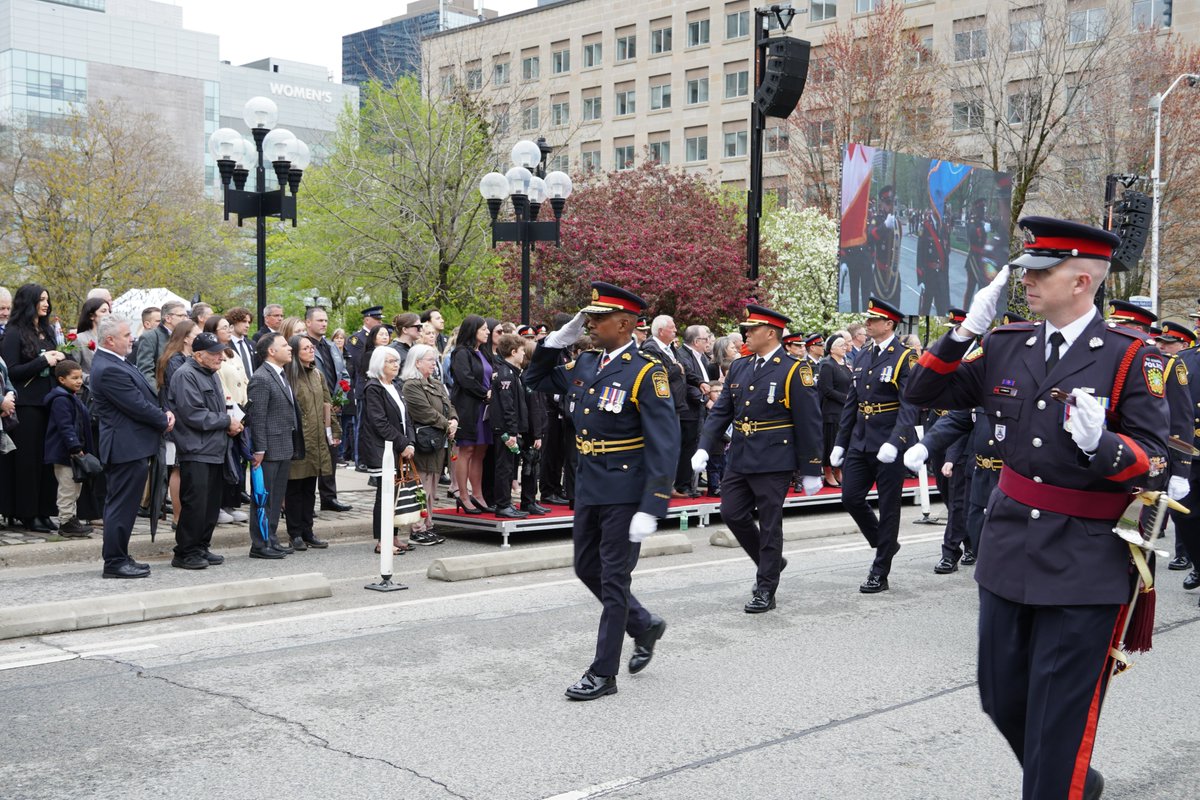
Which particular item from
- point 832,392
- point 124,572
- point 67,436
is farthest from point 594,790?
point 832,392

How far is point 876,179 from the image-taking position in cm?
2509

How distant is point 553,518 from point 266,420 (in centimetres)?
309

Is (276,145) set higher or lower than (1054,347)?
higher

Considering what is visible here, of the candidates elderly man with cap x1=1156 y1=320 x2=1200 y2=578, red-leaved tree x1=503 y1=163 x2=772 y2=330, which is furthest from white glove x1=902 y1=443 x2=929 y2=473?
red-leaved tree x1=503 y1=163 x2=772 y2=330

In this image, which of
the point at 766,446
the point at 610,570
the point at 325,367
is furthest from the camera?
the point at 325,367

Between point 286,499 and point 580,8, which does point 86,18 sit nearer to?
point 580,8

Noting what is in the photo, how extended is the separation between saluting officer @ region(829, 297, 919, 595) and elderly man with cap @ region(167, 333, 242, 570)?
204 inches

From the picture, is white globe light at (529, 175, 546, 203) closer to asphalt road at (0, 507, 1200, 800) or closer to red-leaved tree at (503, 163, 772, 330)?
red-leaved tree at (503, 163, 772, 330)

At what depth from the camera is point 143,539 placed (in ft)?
35.8

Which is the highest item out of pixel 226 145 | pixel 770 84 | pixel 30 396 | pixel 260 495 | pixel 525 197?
pixel 770 84

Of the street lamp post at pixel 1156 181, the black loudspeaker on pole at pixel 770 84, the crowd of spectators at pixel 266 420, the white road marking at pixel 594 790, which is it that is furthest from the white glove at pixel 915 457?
the street lamp post at pixel 1156 181

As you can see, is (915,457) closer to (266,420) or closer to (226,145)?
(266,420)

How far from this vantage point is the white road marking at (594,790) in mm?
4727

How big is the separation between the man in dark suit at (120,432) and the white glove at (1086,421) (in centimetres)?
758
